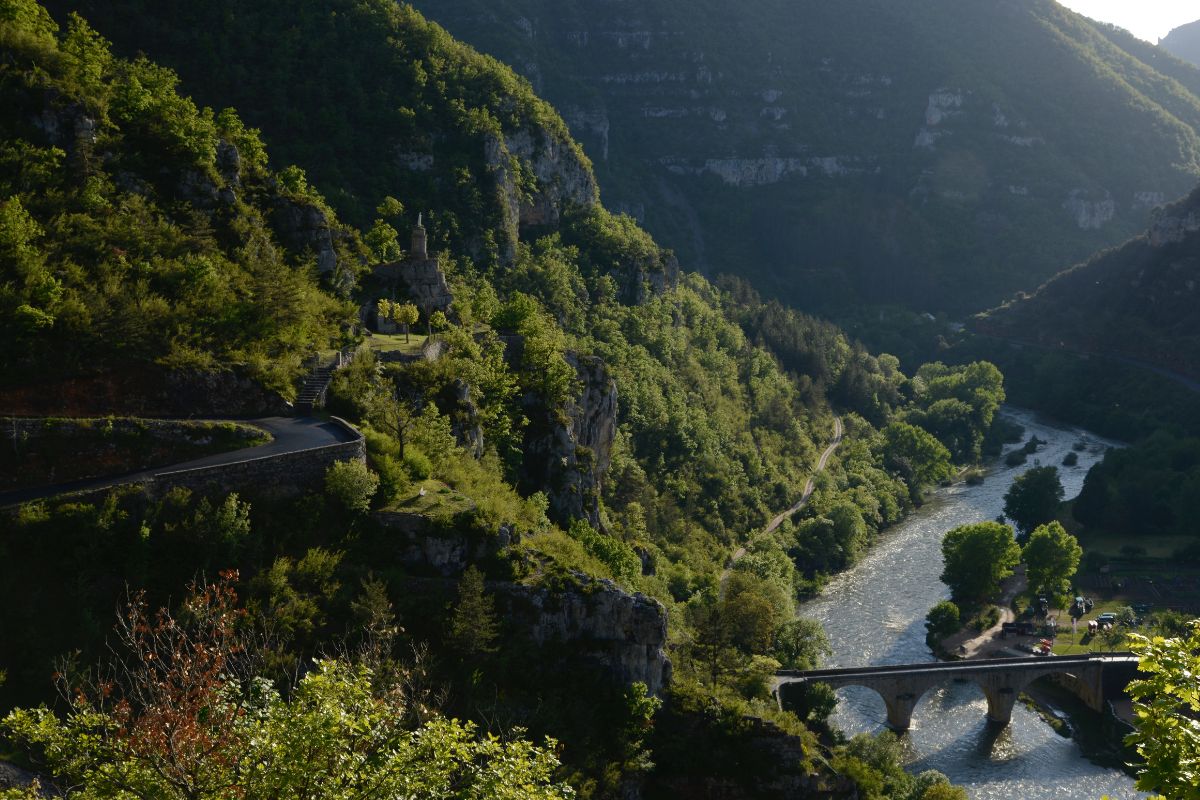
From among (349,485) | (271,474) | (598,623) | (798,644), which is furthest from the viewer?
(798,644)

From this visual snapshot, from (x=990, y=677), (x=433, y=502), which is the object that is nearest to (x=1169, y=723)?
(x=433, y=502)

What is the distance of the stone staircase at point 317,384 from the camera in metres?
44.9

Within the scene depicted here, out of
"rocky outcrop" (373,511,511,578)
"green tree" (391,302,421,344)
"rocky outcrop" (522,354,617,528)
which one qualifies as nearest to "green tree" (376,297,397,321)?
"green tree" (391,302,421,344)

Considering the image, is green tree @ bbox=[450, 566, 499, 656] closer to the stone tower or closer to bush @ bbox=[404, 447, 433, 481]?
bush @ bbox=[404, 447, 433, 481]

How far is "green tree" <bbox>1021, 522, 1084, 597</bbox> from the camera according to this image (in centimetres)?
8662

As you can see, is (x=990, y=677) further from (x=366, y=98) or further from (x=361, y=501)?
(x=366, y=98)

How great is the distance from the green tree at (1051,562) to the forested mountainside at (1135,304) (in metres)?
71.4

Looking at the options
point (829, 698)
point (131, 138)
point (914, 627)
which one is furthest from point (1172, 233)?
point (131, 138)

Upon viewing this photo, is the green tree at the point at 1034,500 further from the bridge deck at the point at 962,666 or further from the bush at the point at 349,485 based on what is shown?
the bush at the point at 349,485

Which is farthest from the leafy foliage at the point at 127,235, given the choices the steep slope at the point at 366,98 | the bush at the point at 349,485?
the steep slope at the point at 366,98

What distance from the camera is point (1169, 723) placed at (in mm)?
16344

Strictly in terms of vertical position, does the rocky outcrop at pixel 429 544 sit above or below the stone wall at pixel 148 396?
below

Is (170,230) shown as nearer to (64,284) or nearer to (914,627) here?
(64,284)

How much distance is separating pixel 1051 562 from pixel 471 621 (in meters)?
66.0
